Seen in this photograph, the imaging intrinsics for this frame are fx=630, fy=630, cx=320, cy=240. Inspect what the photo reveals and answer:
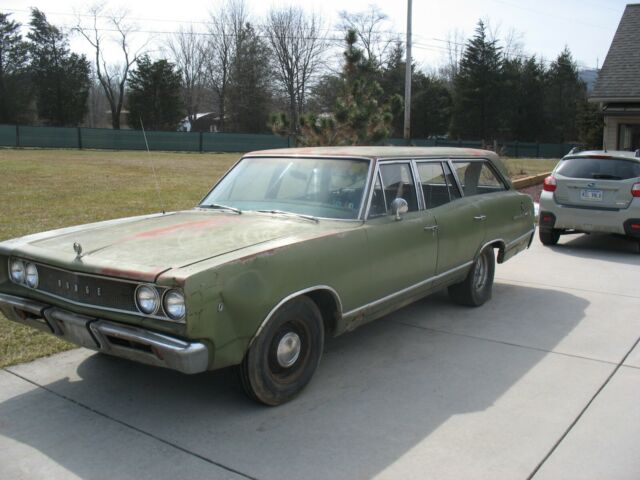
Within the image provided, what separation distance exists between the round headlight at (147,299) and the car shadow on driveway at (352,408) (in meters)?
0.76

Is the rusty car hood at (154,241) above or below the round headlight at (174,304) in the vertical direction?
above

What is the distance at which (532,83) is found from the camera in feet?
189

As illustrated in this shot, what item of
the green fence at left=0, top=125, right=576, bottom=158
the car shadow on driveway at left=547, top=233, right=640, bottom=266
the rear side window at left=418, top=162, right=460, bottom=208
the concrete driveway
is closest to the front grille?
the concrete driveway

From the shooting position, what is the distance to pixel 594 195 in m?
9.22

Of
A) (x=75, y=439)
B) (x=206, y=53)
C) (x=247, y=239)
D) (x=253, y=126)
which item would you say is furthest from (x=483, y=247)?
(x=206, y=53)

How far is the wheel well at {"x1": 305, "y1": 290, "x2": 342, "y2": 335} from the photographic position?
4219 mm

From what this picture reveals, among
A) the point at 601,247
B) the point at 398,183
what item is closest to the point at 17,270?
the point at 398,183

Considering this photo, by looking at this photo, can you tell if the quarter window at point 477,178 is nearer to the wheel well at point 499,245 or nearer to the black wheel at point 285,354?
the wheel well at point 499,245

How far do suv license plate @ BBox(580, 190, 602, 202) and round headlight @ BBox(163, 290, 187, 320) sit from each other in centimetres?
758

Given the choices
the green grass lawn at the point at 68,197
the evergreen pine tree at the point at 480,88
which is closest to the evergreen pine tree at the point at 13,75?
the green grass lawn at the point at 68,197

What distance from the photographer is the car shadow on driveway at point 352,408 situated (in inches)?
135

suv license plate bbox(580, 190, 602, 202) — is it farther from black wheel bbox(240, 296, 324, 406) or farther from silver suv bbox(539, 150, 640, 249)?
black wheel bbox(240, 296, 324, 406)

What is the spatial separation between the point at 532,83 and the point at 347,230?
58.2 metres

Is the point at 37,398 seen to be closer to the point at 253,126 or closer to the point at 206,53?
the point at 253,126
